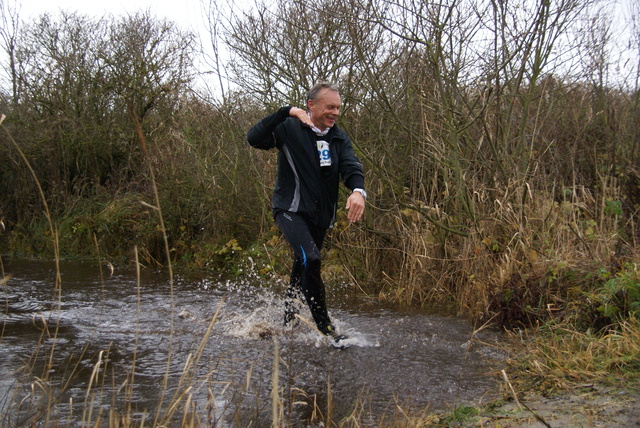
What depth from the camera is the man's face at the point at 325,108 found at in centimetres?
497

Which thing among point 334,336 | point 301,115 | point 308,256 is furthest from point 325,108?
point 334,336

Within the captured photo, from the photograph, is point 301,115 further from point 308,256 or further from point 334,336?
point 334,336

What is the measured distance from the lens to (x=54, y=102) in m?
Result: 15.5

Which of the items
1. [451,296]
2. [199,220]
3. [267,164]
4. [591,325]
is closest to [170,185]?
[199,220]

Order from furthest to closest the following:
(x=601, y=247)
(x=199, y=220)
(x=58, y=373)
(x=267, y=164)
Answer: (x=199, y=220) < (x=267, y=164) < (x=601, y=247) < (x=58, y=373)

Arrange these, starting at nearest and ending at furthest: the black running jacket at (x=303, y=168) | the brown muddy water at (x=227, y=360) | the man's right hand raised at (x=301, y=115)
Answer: the brown muddy water at (x=227, y=360) → the man's right hand raised at (x=301, y=115) → the black running jacket at (x=303, y=168)

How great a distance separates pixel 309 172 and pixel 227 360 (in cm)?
151

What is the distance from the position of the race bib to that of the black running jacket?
3cm

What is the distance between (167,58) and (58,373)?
1166 centimetres

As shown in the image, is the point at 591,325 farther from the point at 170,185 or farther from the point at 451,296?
the point at 170,185

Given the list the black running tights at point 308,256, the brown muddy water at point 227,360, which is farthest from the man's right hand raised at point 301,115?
the brown muddy water at point 227,360

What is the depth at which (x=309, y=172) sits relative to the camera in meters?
5.03

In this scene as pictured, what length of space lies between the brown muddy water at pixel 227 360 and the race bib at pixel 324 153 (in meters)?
1.42

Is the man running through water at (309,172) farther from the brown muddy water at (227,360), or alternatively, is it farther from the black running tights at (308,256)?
the brown muddy water at (227,360)
